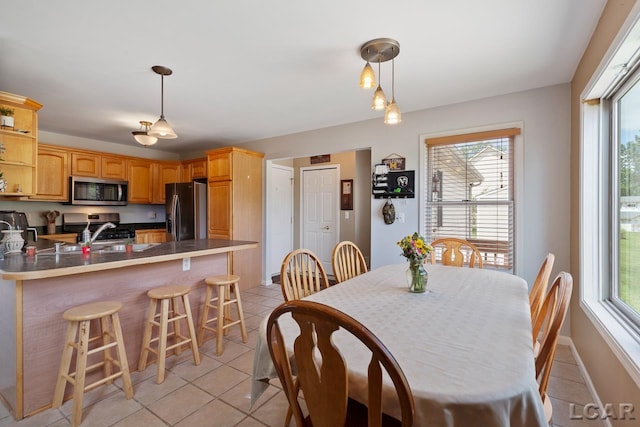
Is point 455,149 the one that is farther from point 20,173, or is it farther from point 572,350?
point 20,173

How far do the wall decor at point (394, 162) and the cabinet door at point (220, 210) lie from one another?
7.57 feet

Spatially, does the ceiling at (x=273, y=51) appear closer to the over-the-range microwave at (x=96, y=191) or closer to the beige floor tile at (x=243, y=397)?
the over-the-range microwave at (x=96, y=191)

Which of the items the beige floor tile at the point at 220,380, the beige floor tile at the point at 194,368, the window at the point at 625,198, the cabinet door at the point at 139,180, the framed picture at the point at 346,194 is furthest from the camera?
the framed picture at the point at 346,194

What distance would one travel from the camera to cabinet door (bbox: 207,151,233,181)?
454cm

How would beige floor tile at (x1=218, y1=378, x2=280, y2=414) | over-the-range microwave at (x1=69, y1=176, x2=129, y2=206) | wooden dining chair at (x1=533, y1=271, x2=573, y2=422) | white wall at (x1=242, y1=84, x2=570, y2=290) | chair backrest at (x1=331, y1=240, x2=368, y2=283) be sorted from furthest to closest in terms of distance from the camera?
over-the-range microwave at (x1=69, y1=176, x2=129, y2=206) < white wall at (x1=242, y1=84, x2=570, y2=290) < chair backrest at (x1=331, y1=240, x2=368, y2=283) < beige floor tile at (x1=218, y1=378, x2=280, y2=414) < wooden dining chair at (x1=533, y1=271, x2=573, y2=422)

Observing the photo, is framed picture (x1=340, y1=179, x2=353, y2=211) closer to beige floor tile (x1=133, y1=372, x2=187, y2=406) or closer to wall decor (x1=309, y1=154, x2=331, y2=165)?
wall decor (x1=309, y1=154, x2=331, y2=165)

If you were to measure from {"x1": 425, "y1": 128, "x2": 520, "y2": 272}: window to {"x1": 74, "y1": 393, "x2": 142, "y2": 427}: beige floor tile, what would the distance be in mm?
3015

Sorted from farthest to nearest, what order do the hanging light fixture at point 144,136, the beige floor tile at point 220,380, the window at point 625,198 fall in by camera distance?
the hanging light fixture at point 144,136, the beige floor tile at point 220,380, the window at point 625,198

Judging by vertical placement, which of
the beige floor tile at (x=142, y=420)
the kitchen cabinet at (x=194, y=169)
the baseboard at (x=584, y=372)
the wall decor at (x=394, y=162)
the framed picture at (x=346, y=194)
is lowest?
the beige floor tile at (x=142, y=420)

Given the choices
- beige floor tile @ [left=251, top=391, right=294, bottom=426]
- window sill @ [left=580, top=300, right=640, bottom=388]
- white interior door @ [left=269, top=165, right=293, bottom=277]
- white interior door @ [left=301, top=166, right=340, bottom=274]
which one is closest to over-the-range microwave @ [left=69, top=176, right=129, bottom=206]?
white interior door @ [left=269, top=165, right=293, bottom=277]

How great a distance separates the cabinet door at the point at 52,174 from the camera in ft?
13.8

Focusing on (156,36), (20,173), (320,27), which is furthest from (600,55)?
(20,173)

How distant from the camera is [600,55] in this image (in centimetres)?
185

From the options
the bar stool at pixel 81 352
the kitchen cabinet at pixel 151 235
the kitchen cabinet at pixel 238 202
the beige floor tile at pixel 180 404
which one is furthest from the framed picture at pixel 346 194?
the bar stool at pixel 81 352
